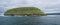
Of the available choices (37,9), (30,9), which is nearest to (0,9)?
(30,9)

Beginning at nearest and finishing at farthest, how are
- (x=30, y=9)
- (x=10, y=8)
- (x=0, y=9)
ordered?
(x=0, y=9) → (x=30, y=9) → (x=10, y=8)

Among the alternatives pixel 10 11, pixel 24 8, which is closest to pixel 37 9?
pixel 24 8

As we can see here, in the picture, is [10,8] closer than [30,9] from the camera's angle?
No

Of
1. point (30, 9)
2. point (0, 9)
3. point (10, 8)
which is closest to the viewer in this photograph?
point (0, 9)

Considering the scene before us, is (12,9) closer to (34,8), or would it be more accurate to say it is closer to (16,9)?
(16,9)

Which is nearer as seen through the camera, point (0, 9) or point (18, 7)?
point (0, 9)

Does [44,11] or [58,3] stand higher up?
[58,3]

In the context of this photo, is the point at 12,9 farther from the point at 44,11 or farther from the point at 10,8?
the point at 44,11
